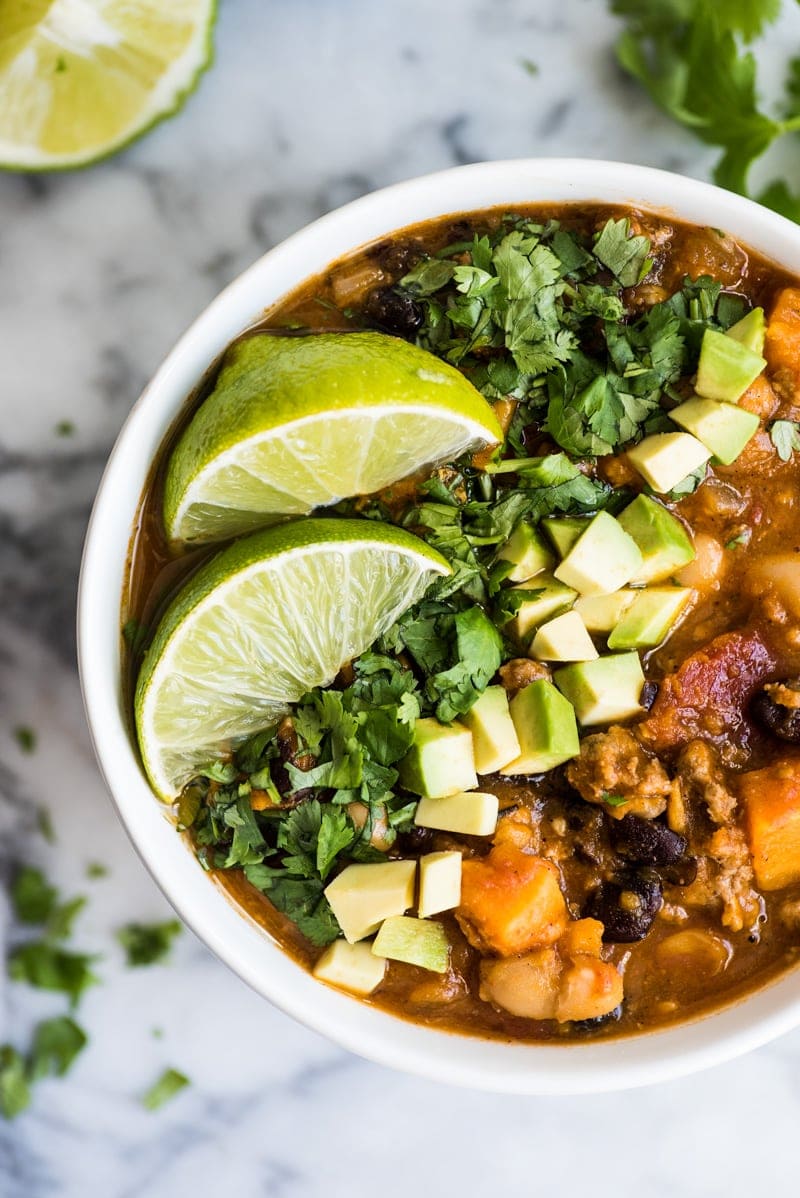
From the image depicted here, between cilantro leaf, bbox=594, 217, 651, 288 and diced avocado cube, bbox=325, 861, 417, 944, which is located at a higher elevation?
cilantro leaf, bbox=594, 217, 651, 288

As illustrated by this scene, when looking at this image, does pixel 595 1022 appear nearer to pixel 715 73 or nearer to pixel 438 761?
pixel 438 761

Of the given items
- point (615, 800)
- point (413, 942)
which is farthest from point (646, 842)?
point (413, 942)

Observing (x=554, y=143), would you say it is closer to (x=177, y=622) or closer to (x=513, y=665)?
(x=513, y=665)

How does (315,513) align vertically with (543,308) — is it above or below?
below

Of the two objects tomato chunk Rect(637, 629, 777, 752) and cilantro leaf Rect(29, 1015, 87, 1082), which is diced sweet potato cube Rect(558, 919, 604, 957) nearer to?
tomato chunk Rect(637, 629, 777, 752)

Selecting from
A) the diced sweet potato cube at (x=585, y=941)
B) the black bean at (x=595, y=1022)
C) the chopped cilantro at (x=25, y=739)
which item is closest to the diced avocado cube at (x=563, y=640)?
the diced sweet potato cube at (x=585, y=941)

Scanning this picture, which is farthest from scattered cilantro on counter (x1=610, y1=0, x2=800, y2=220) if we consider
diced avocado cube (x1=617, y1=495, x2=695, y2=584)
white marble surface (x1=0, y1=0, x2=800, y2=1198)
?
diced avocado cube (x1=617, y1=495, x2=695, y2=584)

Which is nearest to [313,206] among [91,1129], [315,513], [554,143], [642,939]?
[554,143]
